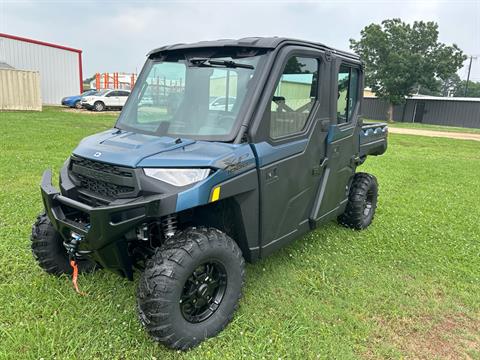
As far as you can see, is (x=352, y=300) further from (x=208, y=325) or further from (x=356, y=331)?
(x=208, y=325)

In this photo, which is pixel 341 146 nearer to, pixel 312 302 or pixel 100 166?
pixel 312 302

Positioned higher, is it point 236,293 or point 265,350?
point 236,293

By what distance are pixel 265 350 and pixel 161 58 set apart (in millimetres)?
2585

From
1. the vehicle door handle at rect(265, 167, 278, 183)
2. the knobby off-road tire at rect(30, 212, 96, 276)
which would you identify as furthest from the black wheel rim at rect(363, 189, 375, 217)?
the knobby off-road tire at rect(30, 212, 96, 276)

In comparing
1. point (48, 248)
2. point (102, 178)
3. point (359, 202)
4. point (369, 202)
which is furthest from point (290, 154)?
point (369, 202)

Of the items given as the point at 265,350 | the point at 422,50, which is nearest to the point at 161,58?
the point at 265,350

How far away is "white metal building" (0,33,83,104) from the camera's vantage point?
26.2 meters

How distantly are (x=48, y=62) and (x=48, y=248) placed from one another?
2831cm

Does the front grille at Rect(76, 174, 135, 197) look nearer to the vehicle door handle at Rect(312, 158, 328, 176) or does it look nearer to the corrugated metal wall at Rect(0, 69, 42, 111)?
the vehicle door handle at Rect(312, 158, 328, 176)

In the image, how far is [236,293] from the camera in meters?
3.05

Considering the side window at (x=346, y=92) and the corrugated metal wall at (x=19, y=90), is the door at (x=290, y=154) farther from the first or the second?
the corrugated metal wall at (x=19, y=90)

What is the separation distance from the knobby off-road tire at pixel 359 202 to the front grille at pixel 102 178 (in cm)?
321

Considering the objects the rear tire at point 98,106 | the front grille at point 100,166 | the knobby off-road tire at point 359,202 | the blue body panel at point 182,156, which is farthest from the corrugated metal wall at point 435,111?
the front grille at point 100,166

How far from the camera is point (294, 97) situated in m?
3.44
